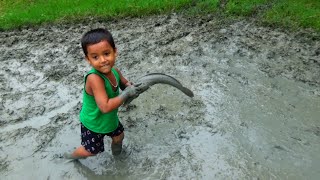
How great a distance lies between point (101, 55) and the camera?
3.04 m

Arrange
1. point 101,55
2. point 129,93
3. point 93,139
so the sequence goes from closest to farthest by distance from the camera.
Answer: point 101,55, point 129,93, point 93,139

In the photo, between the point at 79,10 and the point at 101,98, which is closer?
the point at 101,98

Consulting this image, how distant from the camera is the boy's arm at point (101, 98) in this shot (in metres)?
3.10

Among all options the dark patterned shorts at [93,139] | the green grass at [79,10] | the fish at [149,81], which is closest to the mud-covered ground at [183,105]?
the dark patterned shorts at [93,139]

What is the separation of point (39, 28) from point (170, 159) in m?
4.68

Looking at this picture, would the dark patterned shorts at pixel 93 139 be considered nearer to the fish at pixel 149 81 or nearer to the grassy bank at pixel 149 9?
the fish at pixel 149 81

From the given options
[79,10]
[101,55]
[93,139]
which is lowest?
[79,10]

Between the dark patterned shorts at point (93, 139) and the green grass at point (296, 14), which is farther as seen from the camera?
the green grass at point (296, 14)

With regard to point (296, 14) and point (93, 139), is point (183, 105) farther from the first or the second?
point (296, 14)

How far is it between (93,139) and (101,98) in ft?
1.82

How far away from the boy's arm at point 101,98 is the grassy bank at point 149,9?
4462mm

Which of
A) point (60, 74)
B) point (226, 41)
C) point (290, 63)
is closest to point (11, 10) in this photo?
point (60, 74)

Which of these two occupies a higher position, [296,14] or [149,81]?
[149,81]

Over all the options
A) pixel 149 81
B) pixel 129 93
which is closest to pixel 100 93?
pixel 129 93
